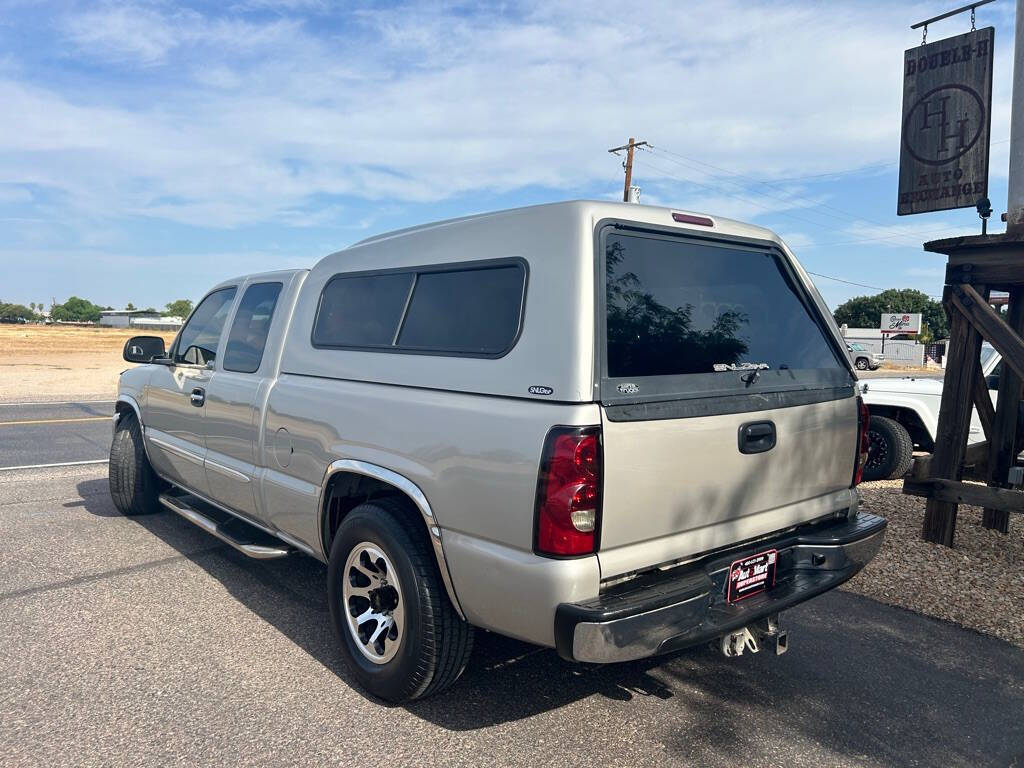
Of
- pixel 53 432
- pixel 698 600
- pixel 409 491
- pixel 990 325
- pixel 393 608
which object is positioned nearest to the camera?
pixel 698 600

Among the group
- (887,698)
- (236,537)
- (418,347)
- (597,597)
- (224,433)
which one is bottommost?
(887,698)

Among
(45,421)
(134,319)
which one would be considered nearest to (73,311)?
(134,319)

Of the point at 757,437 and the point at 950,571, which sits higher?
the point at 757,437

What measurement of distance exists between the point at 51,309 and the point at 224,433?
622 feet

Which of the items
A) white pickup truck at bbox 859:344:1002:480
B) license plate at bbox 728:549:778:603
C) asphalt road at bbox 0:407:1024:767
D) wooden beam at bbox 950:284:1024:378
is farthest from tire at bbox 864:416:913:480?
license plate at bbox 728:549:778:603

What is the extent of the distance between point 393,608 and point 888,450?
6.32 meters

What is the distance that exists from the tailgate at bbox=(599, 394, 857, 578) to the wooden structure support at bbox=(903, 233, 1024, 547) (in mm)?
2378

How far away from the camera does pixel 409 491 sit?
3.04 metres

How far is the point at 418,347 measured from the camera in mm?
3322

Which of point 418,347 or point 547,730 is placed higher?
point 418,347

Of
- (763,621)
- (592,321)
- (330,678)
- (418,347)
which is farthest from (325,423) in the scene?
(763,621)

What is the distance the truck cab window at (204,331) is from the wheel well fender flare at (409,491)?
1.87m

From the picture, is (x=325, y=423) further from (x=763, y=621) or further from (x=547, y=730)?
(x=763, y=621)

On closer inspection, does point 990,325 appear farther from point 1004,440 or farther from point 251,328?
point 251,328
